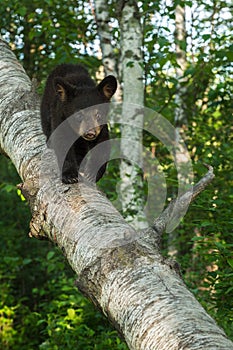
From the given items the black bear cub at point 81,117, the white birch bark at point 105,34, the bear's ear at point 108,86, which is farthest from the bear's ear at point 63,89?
the white birch bark at point 105,34

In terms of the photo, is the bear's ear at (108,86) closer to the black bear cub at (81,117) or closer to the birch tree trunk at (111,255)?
the black bear cub at (81,117)

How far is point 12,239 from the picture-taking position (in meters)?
10.7

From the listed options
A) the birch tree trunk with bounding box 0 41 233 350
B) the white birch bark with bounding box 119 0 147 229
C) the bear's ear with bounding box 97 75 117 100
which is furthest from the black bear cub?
the white birch bark with bounding box 119 0 147 229

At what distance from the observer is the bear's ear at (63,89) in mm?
4699

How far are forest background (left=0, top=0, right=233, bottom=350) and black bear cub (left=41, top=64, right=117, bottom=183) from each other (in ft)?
2.23

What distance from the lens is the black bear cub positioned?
4.53 m

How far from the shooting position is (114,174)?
7539 millimetres

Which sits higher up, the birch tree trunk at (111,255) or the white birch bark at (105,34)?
the white birch bark at (105,34)

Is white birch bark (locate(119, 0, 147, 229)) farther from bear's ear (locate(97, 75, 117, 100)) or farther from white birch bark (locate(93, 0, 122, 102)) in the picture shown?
bear's ear (locate(97, 75, 117, 100))

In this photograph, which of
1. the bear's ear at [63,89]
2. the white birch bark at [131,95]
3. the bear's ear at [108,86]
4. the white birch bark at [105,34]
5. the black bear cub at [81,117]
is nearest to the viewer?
the black bear cub at [81,117]

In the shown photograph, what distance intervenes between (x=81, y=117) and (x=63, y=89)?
30 centimetres

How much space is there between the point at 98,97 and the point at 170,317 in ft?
9.24

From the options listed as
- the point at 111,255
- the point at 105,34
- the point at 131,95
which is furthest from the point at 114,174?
the point at 111,255

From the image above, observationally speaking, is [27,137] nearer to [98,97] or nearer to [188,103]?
[98,97]
